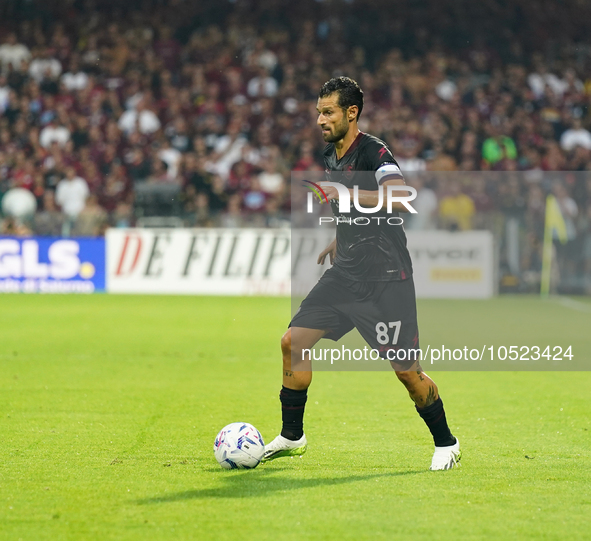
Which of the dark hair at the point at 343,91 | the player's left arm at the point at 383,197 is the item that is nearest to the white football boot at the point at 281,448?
the player's left arm at the point at 383,197

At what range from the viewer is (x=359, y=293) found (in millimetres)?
5355

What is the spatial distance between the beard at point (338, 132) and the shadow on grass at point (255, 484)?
1813 mm

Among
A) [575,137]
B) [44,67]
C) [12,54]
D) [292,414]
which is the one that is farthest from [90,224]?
[292,414]

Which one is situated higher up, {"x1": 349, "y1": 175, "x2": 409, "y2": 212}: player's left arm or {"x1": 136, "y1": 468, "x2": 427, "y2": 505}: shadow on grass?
{"x1": 349, "y1": 175, "x2": 409, "y2": 212}: player's left arm

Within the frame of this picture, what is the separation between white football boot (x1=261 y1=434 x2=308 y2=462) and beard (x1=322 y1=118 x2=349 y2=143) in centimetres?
170

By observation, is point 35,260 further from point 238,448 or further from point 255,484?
point 255,484

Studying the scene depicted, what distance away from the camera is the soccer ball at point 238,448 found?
5320 millimetres

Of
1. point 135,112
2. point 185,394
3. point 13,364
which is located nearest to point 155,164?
point 135,112

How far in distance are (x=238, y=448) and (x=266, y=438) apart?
0.87 meters

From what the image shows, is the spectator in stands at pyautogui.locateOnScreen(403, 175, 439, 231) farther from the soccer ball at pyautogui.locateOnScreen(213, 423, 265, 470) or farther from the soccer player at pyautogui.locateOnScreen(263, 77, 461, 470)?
the soccer ball at pyautogui.locateOnScreen(213, 423, 265, 470)

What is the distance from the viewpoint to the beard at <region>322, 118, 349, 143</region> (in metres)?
5.23

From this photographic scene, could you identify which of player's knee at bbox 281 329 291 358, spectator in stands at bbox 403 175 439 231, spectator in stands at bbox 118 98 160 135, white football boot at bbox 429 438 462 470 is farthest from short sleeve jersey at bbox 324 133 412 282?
spectator in stands at bbox 118 98 160 135

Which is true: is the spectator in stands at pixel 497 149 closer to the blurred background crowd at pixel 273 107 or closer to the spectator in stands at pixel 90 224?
the blurred background crowd at pixel 273 107

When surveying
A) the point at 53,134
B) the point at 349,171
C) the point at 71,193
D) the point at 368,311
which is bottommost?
the point at 71,193
